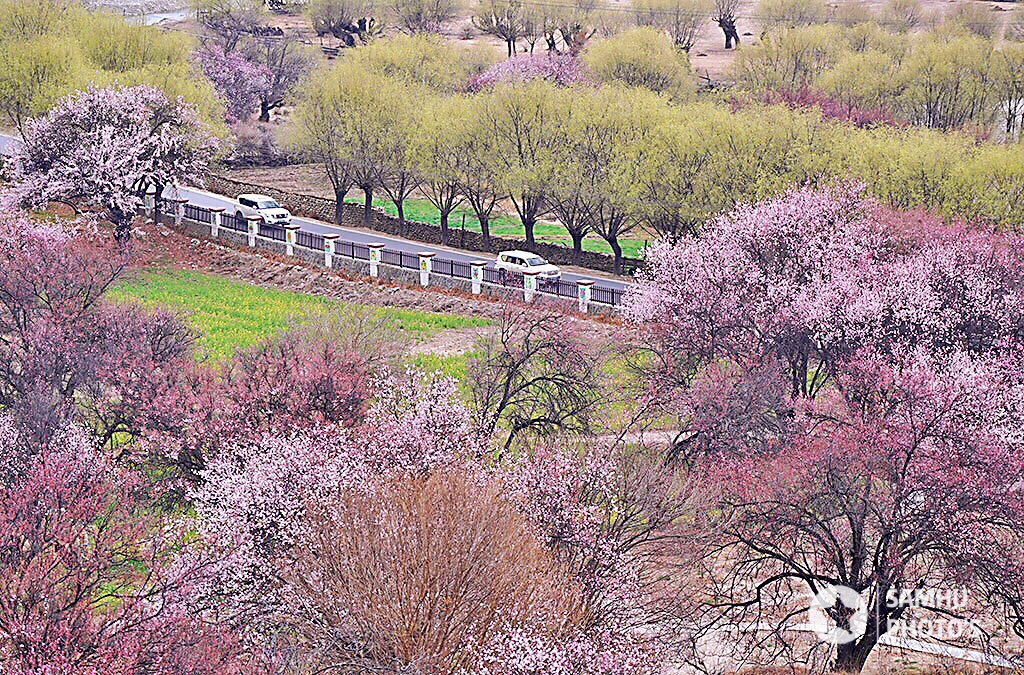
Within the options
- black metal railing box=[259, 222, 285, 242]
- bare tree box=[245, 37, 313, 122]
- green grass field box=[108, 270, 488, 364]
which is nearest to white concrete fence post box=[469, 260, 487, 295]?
green grass field box=[108, 270, 488, 364]

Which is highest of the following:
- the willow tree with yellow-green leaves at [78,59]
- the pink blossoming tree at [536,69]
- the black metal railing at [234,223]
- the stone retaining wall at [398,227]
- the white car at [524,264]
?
the willow tree with yellow-green leaves at [78,59]

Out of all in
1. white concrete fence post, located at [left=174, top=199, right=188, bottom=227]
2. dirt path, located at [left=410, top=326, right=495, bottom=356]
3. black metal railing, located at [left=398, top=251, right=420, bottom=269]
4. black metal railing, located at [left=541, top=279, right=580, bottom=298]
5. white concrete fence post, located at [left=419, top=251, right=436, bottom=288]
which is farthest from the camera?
white concrete fence post, located at [left=174, top=199, right=188, bottom=227]

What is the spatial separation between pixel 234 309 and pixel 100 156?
10254 millimetres

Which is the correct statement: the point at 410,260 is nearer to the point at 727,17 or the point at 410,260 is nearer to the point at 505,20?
the point at 505,20

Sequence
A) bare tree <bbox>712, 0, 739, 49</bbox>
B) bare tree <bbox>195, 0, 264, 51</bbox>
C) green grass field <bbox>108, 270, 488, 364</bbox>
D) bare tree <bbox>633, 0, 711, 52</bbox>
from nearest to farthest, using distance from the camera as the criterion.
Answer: green grass field <bbox>108, 270, 488, 364</bbox> → bare tree <bbox>195, 0, 264, 51</bbox> → bare tree <bbox>633, 0, 711, 52</bbox> → bare tree <bbox>712, 0, 739, 49</bbox>

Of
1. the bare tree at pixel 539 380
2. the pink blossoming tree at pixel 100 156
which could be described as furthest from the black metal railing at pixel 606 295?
the pink blossoming tree at pixel 100 156

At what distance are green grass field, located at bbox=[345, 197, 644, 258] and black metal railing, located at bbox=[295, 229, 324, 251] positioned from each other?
9.87 meters

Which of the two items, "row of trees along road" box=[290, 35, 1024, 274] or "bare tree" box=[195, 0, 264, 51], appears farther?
"bare tree" box=[195, 0, 264, 51]

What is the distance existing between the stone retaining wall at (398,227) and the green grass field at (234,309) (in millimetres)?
9949

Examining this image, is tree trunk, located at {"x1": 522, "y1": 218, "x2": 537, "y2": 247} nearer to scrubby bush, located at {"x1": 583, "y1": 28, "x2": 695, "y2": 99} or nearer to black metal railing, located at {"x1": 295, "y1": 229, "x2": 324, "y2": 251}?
black metal railing, located at {"x1": 295, "y1": 229, "x2": 324, "y2": 251}

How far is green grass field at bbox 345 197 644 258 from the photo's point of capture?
5612 cm

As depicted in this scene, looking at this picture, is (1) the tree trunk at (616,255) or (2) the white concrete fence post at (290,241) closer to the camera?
(2) the white concrete fence post at (290,241)

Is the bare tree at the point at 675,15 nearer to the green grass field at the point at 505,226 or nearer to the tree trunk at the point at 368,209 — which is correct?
the green grass field at the point at 505,226

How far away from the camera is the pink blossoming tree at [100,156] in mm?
47844
